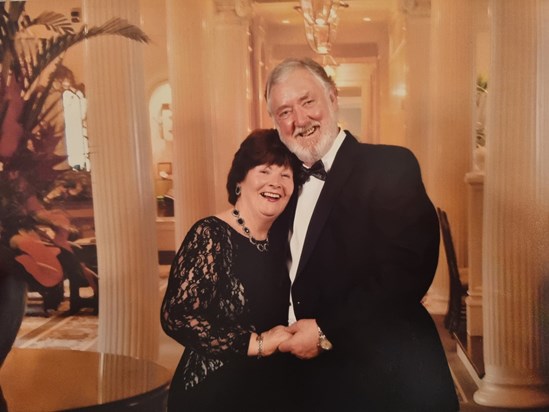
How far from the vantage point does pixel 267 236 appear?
5.92ft

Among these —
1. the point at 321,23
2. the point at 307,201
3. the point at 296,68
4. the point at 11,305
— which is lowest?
the point at 11,305

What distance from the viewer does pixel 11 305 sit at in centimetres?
193

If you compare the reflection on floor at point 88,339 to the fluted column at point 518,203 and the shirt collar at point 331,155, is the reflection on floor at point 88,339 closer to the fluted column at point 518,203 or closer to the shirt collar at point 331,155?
the fluted column at point 518,203

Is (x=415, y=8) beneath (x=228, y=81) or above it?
above

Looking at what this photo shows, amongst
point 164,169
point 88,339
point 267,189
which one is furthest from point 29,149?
point 267,189

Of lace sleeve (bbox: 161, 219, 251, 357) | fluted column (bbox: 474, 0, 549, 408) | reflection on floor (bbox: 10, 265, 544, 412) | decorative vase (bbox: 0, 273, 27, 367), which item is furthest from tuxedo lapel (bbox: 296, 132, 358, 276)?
decorative vase (bbox: 0, 273, 27, 367)

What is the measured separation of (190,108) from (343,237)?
0.57 metres

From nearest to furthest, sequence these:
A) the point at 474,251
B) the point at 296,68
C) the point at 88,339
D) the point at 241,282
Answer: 1. the point at 296,68
2. the point at 241,282
3. the point at 88,339
4. the point at 474,251

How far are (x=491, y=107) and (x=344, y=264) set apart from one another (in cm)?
79

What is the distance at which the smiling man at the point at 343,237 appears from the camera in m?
1.73

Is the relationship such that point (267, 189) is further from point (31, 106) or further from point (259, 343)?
point (31, 106)

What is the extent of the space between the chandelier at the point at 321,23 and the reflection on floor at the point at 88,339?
2.40ft

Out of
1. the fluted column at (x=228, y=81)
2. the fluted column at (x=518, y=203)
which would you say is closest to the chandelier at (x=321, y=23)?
the fluted column at (x=228, y=81)

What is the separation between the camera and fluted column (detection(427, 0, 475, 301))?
1.88 meters
